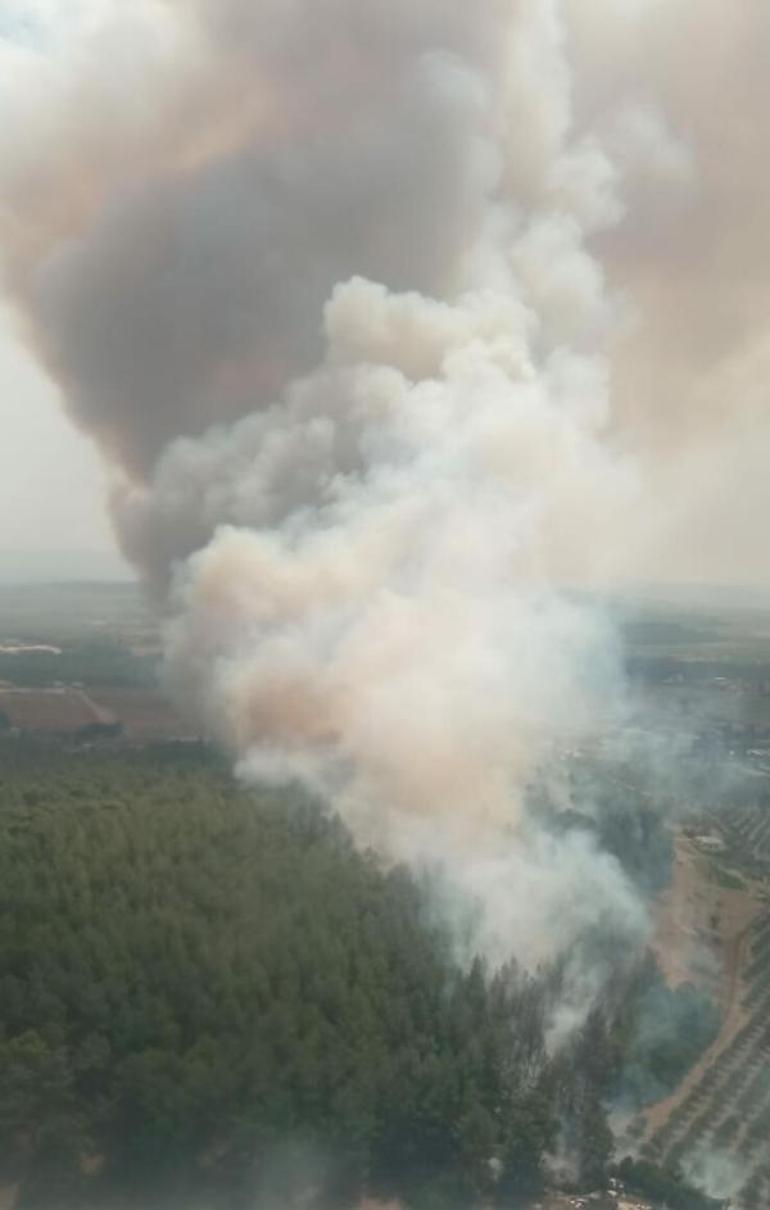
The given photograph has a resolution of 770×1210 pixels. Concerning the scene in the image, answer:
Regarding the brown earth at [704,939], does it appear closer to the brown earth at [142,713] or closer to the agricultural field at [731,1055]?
the agricultural field at [731,1055]

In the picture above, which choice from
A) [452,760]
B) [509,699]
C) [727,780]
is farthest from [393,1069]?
[727,780]

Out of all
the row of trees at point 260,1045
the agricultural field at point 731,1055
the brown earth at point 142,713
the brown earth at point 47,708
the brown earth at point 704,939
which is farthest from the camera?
the brown earth at point 47,708

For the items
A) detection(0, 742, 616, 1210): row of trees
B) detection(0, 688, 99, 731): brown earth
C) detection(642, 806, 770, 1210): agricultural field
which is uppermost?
detection(0, 688, 99, 731): brown earth

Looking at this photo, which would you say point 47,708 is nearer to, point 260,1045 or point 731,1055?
point 260,1045

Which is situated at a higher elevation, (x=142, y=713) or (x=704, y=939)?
(x=142, y=713)

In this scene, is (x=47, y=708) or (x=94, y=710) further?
(x=47, y=708)

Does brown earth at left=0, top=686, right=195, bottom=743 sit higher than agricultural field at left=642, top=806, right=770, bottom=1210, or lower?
higher

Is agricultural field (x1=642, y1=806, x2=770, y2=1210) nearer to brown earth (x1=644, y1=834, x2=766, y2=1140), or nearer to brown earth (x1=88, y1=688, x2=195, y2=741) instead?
brown earth (x1=644, y1=834, x2=766, y2=1140)

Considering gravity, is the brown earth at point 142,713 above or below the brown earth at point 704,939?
above

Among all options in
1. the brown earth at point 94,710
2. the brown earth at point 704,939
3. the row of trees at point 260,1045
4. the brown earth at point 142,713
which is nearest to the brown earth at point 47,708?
the brown earth at point 94,710

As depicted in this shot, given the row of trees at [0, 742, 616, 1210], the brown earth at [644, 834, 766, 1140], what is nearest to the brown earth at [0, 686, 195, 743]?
the brown earth at [644, 834, 766, 1140]

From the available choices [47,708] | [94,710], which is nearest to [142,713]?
[94,710]
